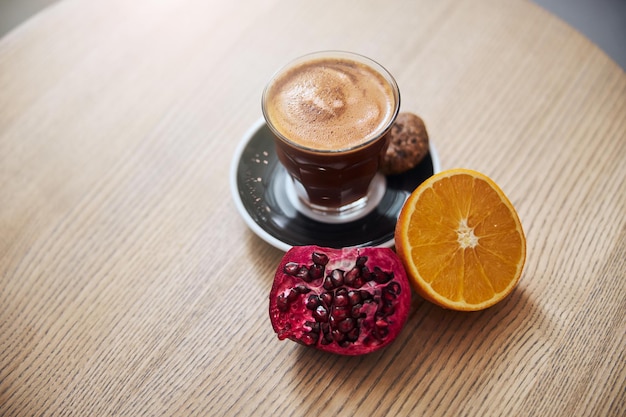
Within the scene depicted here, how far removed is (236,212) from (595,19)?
2402 mm

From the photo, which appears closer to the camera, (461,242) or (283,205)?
(461,242)

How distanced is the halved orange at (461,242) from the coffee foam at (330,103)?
211 millimetres

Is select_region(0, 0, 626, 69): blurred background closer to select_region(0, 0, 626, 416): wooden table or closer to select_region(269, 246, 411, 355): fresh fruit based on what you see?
select_region(0, 0, 626, 416): wooden table

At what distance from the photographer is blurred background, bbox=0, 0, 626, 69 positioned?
2628mm

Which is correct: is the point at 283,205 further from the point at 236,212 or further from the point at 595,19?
the point at 595,19

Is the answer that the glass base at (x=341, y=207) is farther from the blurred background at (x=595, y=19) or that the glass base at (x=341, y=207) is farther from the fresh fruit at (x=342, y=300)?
the blurred background at (x=595, y=19)

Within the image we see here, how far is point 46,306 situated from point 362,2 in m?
1.30

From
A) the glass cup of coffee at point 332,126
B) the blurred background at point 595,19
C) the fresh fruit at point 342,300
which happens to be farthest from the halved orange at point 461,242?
the blurred background at point 595,19

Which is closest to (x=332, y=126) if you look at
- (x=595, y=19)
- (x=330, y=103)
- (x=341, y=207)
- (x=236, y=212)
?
(x=330, y=103)

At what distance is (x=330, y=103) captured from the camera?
1202 mm

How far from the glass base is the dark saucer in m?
0.01

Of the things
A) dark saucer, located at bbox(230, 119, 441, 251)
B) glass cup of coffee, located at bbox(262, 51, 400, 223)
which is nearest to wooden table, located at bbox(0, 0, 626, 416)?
dark saucer, located at bbox(230, 119, 441, 251)

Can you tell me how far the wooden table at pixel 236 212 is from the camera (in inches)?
41.2

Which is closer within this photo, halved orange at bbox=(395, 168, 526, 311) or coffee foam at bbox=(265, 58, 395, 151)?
halved orange at bbox=(395, 168, 526, 311)
